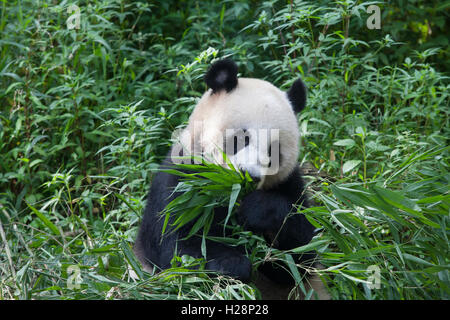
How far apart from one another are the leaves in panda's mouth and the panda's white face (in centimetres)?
9

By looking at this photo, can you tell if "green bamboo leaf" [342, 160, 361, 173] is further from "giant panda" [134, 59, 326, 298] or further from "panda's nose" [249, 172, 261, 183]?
"panda's nose" [249, 172, 261, 183]

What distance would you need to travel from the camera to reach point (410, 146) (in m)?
4.46

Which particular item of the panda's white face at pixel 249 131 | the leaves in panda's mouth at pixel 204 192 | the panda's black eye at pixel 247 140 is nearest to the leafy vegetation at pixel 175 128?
the leaves in panda's mouth at pixel 204 192

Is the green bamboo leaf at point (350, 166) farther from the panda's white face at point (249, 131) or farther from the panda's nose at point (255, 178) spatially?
the panda's nose at point (255, 178)

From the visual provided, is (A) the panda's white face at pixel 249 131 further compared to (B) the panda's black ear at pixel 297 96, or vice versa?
(B) the panda's black ear at pixel 297 96

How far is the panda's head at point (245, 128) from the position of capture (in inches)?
124

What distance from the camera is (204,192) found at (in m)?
3.10

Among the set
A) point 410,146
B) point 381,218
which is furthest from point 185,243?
point 410,146

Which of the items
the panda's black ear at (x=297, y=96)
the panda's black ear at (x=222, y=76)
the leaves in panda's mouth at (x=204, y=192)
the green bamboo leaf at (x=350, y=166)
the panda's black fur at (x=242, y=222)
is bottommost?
the green bamboo leaf at (x=350, y=166)

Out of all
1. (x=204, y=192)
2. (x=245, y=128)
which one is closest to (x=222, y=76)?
(x=245, y=128)

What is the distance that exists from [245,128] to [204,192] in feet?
1.46

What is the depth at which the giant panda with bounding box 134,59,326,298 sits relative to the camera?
314cm

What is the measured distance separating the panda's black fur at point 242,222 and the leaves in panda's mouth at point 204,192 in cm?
10

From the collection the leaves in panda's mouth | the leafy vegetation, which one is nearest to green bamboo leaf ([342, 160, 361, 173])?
the leafy vegetation
